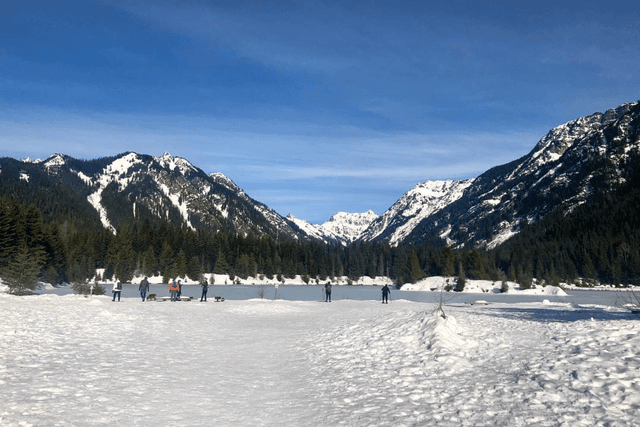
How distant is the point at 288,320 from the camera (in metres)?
31.2

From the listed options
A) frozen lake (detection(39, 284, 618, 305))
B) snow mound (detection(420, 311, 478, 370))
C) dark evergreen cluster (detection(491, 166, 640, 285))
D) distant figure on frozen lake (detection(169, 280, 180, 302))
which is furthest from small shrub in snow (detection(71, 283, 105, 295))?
dark evergreen cluster (detection(491, 166, 640, 285))

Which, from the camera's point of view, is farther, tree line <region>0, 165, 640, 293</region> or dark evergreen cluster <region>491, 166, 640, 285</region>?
dark evergreen cluster <region>491, 166, 640, 285</region>

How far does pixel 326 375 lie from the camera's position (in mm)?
15273

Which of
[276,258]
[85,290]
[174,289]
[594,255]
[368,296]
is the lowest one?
[368,296]

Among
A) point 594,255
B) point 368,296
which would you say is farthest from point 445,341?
point 594,255

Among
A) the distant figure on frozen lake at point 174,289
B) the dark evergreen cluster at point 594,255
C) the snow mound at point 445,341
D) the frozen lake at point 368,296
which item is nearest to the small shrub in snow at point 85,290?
the frozen lake at point 368,296

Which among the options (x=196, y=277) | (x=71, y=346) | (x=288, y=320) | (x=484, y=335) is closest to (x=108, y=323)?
(x=71, y=346)

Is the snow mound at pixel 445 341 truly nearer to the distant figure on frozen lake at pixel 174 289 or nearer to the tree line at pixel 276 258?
the distant figure on frozen lake at pixel 174 289

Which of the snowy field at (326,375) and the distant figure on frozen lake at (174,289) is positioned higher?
the distant figure on frozen lake at (174,289)

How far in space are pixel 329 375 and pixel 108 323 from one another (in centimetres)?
1567

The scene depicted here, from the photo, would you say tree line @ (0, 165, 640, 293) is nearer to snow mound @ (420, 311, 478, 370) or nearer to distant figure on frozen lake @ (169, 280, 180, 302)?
distant figure on frozen lake @ (169, 280, 180, 302)

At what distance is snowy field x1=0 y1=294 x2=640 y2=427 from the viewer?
10227 mm

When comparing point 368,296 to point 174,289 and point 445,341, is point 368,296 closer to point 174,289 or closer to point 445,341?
point 174,289

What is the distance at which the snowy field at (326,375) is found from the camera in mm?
10227
